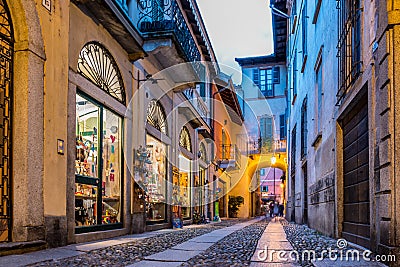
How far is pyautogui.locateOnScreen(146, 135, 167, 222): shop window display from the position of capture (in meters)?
11.3

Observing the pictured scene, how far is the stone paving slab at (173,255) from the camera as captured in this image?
17.0ft

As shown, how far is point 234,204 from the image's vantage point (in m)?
29.2

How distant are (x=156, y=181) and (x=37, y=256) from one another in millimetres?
7023

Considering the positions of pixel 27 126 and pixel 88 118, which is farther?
pixel 88 118

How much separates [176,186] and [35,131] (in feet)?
29.7

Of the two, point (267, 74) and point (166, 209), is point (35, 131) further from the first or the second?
point (267, 74)

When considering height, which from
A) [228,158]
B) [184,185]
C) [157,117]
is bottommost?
[184,185]

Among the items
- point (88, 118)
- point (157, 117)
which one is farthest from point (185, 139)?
point (88, 118)

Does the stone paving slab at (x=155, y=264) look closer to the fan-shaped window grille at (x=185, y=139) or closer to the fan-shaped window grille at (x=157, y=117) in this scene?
the fan-shaped window grille at (x=157, y=117)

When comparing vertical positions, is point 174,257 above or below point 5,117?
below

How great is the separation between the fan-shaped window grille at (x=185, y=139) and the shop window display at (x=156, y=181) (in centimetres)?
294


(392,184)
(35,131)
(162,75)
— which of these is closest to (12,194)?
(35,131)

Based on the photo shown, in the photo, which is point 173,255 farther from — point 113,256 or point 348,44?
point 348,44

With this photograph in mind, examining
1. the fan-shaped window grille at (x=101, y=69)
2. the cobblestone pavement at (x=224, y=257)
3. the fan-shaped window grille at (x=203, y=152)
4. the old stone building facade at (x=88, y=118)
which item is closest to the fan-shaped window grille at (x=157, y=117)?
the old stone building facade at (x=88, y=118)
